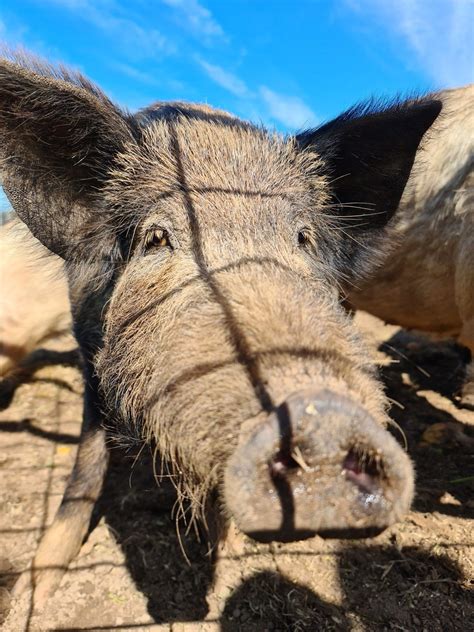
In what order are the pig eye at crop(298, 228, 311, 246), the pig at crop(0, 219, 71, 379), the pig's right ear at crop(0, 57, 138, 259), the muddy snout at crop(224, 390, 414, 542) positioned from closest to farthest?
the muddy snout at crop(224, 390, 414, 542) < the pig's right ear at crop(0, 57, 138, 259) < the pig eye at crop(298, 228, 311, 246) < the pig at crop(0, 219, 71, 379)

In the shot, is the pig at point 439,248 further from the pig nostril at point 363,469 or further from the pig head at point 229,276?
the pig nostril at point 363,469

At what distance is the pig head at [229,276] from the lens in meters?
1.74

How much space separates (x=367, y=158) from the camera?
12.0 feet

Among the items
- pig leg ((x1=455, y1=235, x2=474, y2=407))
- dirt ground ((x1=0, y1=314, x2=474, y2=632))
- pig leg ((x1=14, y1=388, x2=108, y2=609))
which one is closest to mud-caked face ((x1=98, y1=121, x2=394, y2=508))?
pig leg ((x1=14, y1=388, x2=108, y2=609))

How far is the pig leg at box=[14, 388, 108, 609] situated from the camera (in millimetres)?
3383

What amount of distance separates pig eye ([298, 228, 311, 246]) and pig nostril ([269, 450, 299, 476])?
1.59m

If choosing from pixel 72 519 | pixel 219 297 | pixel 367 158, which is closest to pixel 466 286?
pixel 367 158

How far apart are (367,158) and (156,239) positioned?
1615 mm

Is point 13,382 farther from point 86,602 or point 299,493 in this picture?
point 299,493

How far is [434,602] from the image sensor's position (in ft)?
10.4

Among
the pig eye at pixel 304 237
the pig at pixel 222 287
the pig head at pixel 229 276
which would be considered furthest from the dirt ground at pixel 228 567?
the pig eye at pixel 304 237

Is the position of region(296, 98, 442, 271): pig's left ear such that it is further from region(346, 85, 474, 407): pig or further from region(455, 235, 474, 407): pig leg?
region(455, 235, 474, 407): pig leg

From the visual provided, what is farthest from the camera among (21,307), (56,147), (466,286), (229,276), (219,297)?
(21,307)

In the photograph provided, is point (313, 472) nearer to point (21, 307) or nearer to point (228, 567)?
point (228, 567)
